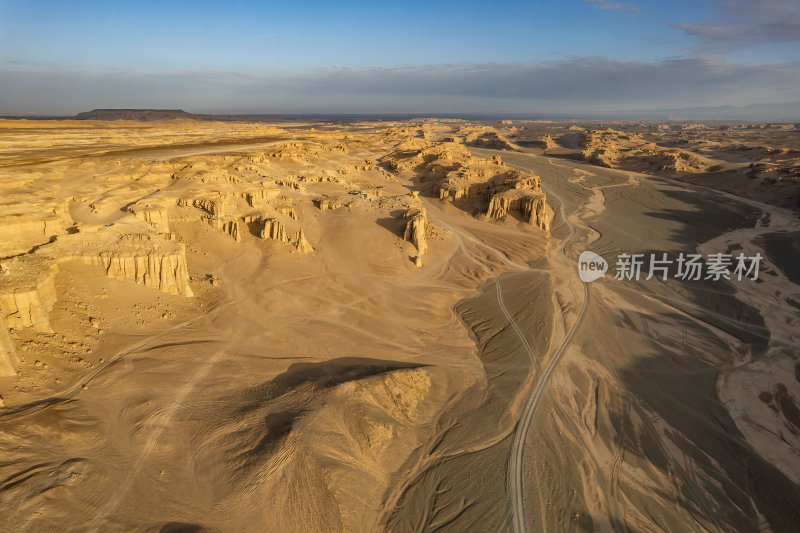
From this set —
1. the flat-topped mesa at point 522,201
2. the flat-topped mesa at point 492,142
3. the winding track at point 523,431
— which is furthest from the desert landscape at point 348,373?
the flat-topped mesa at point 492,142

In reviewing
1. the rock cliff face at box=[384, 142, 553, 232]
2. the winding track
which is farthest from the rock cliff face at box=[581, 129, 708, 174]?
the winding track

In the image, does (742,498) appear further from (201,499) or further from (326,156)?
(326,156)

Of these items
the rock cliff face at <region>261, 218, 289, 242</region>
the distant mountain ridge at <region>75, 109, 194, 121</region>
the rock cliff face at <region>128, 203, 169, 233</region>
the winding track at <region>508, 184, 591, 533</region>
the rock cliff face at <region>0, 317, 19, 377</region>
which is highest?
the distant mountain ridge at <region>75, 109, 194, 121</region>

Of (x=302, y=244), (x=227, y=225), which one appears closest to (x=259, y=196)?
(x=227, y=225)

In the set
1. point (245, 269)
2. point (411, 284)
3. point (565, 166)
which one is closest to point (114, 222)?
point (245, 269)

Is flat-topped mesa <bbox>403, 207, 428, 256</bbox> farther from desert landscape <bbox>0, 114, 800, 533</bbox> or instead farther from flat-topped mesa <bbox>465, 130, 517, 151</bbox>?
flat-topped mesa <bbox>465, 130, 517, 151</bbox>

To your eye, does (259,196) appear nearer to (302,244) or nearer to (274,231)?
(274,231)
